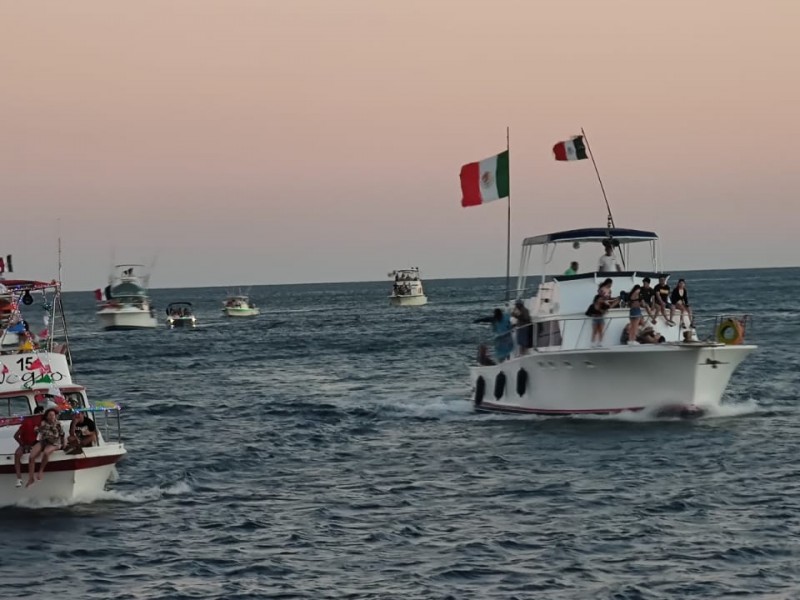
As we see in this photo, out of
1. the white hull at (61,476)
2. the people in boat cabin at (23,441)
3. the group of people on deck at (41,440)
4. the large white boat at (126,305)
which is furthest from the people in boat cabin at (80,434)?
the large white boat at (126,305)

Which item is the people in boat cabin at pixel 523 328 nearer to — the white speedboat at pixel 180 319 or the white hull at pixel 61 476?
the white hull at pixel 61 476

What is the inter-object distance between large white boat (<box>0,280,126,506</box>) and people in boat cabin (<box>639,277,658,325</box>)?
15.2 meters

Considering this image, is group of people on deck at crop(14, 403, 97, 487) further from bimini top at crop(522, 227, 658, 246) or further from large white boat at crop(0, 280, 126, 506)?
bimini top at crop(522, 227, 658, 246)

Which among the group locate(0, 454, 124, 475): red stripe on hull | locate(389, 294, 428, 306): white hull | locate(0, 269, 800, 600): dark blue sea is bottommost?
locate(0, 269, 800, 600): dark blue sea

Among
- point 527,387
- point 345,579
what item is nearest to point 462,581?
point 345,579

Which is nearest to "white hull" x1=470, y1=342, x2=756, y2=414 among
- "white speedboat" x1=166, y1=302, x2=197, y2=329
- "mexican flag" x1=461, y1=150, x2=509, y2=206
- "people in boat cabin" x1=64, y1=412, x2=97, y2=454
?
"mexican flag" x1=461, y1=150, x2=509, y2=206

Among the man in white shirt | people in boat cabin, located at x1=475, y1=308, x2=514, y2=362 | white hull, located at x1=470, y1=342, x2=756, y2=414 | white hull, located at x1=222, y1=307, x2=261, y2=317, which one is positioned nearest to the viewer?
white hull, located at x1=470, y1=342, x2=756, y2=414

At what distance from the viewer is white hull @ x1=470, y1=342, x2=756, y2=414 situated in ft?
110

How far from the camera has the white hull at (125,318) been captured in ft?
393

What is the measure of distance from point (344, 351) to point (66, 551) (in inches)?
2312

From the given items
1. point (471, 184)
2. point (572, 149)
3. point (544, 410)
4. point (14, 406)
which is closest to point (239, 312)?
point (471, 184)

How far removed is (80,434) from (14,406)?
2.16 meters

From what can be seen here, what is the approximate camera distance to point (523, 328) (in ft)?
124

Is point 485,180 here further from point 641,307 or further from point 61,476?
point 61,476
